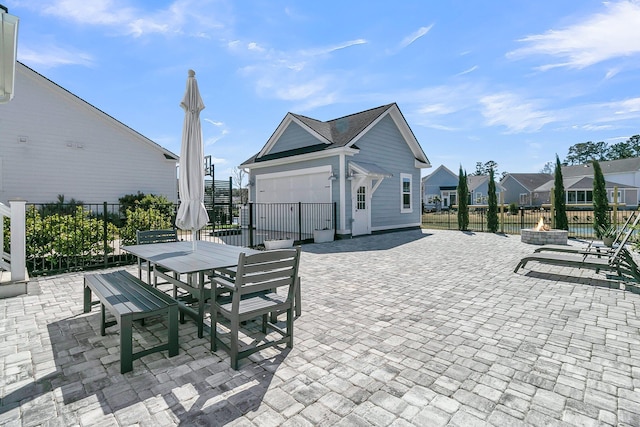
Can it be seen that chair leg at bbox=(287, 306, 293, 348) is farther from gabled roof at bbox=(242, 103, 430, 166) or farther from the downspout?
gabled roof at bbox=(242, 103, 430, 166)

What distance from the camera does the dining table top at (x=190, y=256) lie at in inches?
130

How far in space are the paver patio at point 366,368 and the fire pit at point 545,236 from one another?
20.6 feet

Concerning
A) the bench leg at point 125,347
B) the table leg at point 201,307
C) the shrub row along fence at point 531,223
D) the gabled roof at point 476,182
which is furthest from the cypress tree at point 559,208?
the gabled roof at point 476,182

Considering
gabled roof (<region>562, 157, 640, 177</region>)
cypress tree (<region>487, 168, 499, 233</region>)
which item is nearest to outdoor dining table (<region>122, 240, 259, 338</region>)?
cypress tree (<region>487, 168, 499, 233</region>)

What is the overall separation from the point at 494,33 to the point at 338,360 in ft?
33.0

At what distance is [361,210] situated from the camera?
13203 mm

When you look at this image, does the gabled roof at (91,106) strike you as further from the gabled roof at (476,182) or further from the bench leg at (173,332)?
the gabled roof at (476,182)

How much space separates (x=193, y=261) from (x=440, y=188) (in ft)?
147

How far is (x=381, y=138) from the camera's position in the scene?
47.6 ft

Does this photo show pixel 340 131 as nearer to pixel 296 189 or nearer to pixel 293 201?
pixel 296 189

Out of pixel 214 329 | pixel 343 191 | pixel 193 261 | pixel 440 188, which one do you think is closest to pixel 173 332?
pixel 214 329

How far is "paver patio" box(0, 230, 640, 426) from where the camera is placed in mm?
2143

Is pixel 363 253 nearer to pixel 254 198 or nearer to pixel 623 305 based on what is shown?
pixel 623 305

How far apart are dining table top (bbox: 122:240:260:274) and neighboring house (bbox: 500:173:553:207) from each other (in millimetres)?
49734
